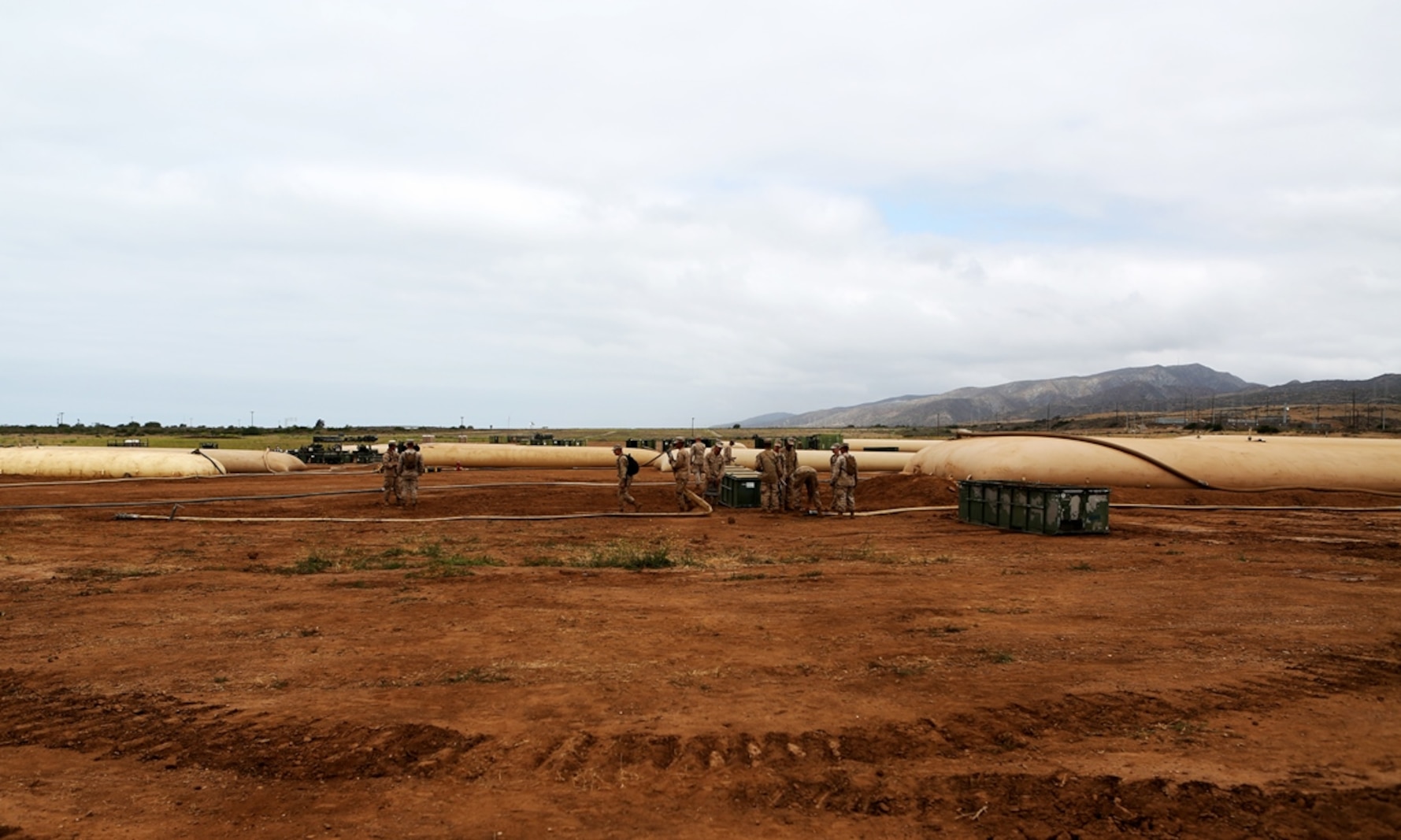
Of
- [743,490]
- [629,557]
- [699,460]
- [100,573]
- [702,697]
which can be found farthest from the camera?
[699,460]

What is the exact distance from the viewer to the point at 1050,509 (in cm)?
1852

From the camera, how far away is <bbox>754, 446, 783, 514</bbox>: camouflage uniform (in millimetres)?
24062

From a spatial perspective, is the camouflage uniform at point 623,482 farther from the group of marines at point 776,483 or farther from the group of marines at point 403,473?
the group of marines at point 403,473

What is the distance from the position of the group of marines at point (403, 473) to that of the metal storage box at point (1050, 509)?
49.8 feet

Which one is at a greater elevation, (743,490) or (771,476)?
(771,476)

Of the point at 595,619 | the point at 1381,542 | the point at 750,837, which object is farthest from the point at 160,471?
the point at 1381,542

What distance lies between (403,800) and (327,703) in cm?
209

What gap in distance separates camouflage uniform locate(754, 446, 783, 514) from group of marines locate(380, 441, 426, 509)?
31.1 feet

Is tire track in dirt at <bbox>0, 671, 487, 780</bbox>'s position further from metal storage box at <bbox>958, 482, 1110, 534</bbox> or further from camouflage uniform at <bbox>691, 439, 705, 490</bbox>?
camouflage uniform at <bbox>691, 439, 705, 490</bbox>

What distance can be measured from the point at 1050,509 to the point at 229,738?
16490mm

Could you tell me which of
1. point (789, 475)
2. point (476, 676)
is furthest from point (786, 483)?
point (476, 676)

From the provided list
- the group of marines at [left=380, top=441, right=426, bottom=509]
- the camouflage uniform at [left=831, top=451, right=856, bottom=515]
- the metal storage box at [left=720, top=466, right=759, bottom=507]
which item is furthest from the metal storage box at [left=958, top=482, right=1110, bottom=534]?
the group of marines at [left=380, top=441, right=426, bottom=509]

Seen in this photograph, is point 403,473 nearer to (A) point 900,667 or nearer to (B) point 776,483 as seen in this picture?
(B) point 776,483

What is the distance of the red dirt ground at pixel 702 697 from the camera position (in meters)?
5.09
